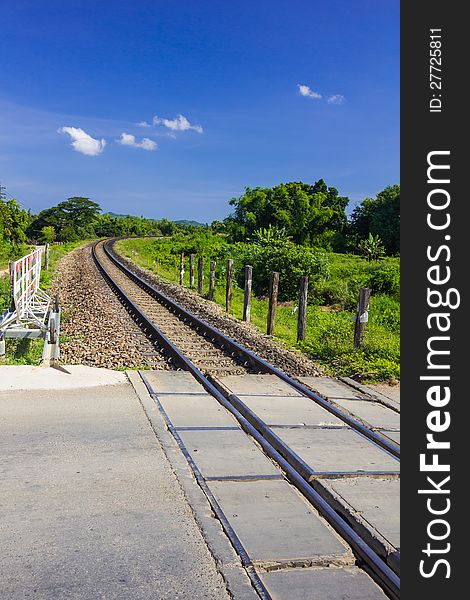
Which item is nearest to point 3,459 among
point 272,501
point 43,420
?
point 43,420

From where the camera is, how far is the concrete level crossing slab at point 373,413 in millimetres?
6621

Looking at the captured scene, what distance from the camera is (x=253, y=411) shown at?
6.65 m

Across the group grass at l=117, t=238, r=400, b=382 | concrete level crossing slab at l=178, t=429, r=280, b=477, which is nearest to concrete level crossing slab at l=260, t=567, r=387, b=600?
concrete level crossing slab at l=178, t=429, r=280, b=477

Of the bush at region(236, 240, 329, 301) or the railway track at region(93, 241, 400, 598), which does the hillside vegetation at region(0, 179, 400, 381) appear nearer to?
the bush at region(236, 240, 329, 301)

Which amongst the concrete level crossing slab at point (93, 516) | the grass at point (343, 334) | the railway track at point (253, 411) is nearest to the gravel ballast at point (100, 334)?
the railway track at point (253, 411)

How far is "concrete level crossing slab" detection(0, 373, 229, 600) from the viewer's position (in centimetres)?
325

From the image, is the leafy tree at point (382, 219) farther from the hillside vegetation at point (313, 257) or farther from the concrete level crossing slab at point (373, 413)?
the concrete level crossing slab at point (373, 413)

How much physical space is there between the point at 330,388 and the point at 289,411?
1.59m

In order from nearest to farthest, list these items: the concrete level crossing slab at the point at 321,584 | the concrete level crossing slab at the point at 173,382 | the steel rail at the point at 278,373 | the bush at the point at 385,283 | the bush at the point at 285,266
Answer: the concrete level crossing slab at the point at 321,584, the steel rail at the point at 278,373, the concrete level crossing slab at the point at 173,382, the bush at the point at 285,266, the bush at the point at 385,283

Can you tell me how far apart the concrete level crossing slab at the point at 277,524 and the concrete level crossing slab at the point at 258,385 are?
115 inches

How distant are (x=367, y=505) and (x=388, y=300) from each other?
14.8 meters

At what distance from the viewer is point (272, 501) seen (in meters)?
4.39

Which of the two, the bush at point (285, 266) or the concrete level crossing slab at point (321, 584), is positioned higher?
the bush at point (285, 266)

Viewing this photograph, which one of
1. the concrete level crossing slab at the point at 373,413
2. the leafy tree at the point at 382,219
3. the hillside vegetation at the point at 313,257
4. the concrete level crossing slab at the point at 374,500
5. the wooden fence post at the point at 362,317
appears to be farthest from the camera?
the leafy tree at the point at 382,219
